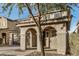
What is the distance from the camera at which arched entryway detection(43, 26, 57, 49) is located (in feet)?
12.6

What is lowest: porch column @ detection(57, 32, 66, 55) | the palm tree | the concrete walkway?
the concrete walkway

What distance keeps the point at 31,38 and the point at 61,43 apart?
Answer: 364mm

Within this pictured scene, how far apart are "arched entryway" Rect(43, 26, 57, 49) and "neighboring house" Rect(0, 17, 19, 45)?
345mm

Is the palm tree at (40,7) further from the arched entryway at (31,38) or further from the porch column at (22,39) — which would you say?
the porch column at (22,39)

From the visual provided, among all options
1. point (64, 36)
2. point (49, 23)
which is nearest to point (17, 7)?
point (49, 23)

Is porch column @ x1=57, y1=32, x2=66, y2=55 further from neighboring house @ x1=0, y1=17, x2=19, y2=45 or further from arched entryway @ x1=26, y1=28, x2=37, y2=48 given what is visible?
neighboring house @ x1=0, y1=17, x2=19, y2=45

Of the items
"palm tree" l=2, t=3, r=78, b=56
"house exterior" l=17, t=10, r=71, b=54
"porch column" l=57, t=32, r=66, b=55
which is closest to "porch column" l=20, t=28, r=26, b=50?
"house exterior" l=17, t=10, r=71, b=54

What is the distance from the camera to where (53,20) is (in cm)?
385

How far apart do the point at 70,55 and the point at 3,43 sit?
81 centimetres

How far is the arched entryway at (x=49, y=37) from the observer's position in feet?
12.6

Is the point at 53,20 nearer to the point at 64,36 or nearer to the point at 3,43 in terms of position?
the point at 64,36

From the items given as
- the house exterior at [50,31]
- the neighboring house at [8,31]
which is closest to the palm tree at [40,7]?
the house exterior at [50,31]

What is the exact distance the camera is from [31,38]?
12.7ft

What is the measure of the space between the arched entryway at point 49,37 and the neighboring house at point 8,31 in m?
0.35
